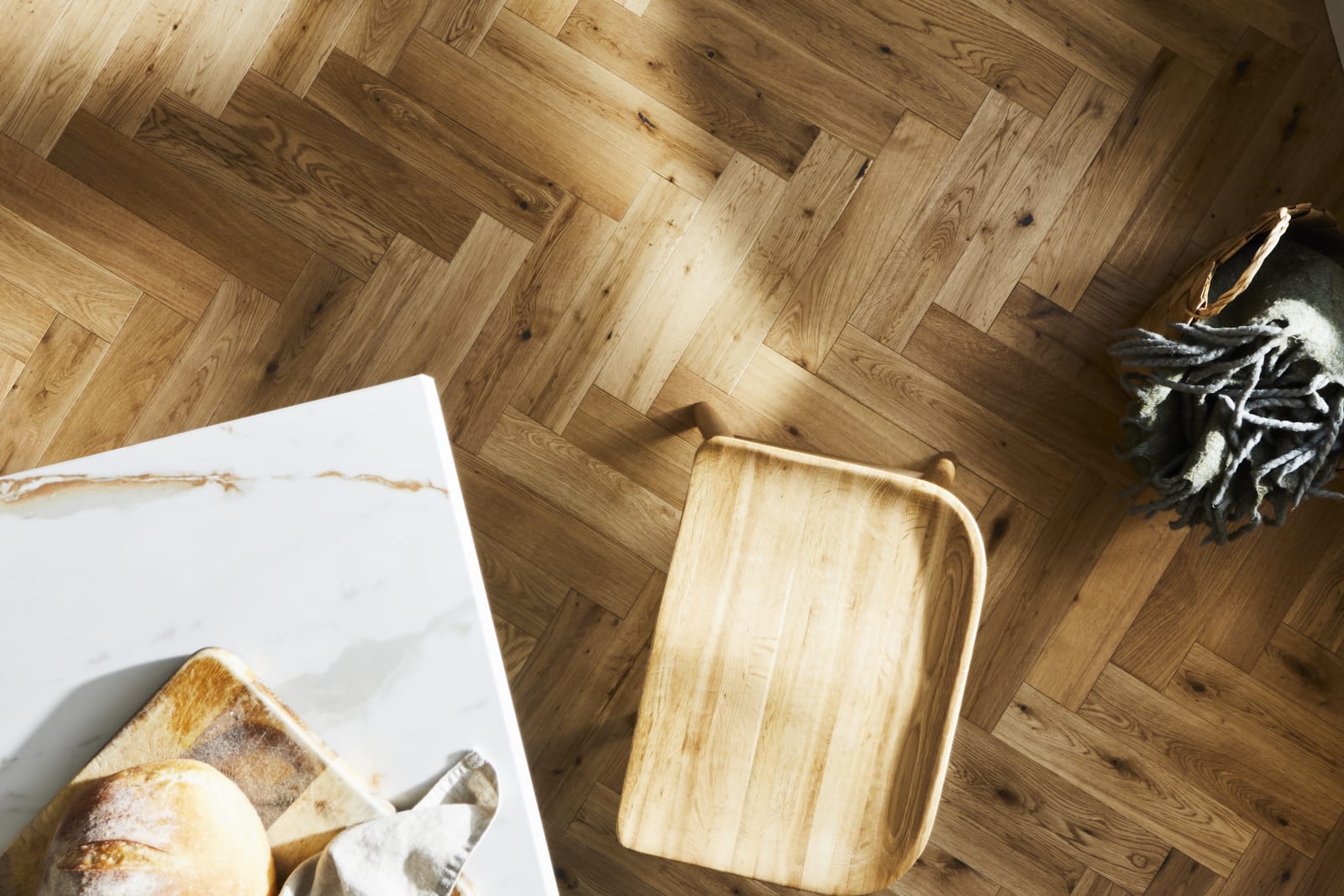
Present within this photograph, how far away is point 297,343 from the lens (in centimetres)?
134

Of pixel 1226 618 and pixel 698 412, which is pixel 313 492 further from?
pixel 1226 618

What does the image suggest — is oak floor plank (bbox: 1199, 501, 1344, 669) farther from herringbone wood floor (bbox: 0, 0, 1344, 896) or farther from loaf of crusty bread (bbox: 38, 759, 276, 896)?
loaf of crusty bread (bbox: 38, 759, 276, 896)

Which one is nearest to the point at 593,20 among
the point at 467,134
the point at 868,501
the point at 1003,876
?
the point at 467,134

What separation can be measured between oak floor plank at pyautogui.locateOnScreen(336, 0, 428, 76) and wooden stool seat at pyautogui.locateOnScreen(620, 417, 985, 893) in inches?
36.2

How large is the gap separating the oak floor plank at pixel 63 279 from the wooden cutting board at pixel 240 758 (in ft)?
2.88

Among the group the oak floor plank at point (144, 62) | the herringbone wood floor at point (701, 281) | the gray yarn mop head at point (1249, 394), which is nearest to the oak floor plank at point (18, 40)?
the herringbone wood floor at point (701, 281)

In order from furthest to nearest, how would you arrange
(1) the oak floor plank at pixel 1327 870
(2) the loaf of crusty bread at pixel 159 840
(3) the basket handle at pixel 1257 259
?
→ 1. (1) the oak floor plank at pixel 1327 870
2. (3) the basket handle at pixel 1257 259
3. (2) the loaf of crusty bread at pixel 159 840

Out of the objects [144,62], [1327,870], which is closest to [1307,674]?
[1327,870]

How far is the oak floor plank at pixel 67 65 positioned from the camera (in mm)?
1342

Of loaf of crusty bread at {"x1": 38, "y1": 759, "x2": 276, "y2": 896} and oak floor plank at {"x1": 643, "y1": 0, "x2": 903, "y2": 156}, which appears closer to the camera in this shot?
loaf of crusty bread at {"x1": 38, "y1": 759, "x2": 276, "y2": 896}

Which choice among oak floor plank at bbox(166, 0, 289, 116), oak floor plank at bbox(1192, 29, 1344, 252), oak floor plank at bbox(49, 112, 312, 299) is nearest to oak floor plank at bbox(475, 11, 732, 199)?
oak floor plank at bbox(166, 0, 289, 116)

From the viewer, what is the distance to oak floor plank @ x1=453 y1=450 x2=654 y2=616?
4.38 feet

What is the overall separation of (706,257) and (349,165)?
0.59 meters

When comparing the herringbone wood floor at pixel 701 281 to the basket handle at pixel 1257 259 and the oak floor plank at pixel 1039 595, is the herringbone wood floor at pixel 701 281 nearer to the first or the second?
the oak floor plank at pixel 1039 595
